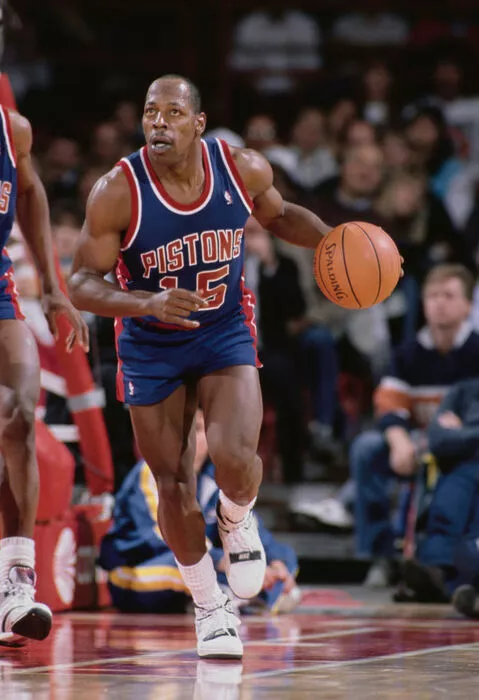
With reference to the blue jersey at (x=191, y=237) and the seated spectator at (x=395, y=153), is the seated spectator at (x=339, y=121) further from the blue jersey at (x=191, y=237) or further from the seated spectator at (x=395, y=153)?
the blue jersey at (x=191, y=237)

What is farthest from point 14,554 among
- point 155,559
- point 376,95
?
point 376,95

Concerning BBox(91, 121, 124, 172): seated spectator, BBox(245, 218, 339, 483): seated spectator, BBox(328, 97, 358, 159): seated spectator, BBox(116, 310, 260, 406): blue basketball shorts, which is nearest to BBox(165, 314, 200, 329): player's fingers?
BBox(116, 310, 260, 406): blue basketball shorts

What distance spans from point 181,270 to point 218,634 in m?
1.26

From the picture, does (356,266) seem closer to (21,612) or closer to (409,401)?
(21,612)

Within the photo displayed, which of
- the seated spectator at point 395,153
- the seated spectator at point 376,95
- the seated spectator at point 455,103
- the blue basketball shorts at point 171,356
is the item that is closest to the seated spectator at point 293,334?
the seated spectator at point 395,153

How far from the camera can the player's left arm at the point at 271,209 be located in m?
5.12

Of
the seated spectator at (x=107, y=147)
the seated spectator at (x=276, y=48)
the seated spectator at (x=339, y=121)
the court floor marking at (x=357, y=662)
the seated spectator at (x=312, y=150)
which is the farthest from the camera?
the seated spectator at (x=276, y=48)

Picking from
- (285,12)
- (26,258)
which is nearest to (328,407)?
(26,258)

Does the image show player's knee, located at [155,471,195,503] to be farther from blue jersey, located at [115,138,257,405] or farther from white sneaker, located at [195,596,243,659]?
white sneaker, located at [195,596,243,659]

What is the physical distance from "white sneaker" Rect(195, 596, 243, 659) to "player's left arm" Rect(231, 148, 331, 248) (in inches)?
55.5

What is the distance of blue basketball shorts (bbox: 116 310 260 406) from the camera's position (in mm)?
4953

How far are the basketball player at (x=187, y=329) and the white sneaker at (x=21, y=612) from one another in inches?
20.8

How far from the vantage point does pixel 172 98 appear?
4844mm

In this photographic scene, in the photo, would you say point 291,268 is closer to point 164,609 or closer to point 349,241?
point 164,609
